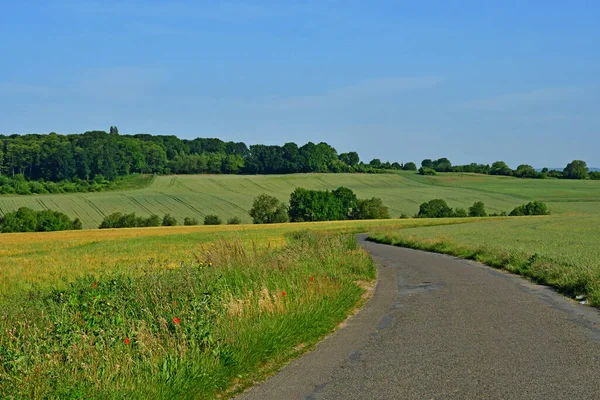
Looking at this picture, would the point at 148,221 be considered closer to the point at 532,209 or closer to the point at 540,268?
the point at 532,209

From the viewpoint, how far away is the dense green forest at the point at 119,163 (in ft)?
427

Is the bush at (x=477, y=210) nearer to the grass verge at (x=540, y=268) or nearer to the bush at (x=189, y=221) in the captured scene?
the bush at (x=189, y=221)

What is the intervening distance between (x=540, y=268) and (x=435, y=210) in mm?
82012

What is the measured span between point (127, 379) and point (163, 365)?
60 centimetres

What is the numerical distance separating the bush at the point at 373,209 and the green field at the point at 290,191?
191 centimetres

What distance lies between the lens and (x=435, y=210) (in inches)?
3986

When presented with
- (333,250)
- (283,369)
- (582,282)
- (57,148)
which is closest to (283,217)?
(57,148)

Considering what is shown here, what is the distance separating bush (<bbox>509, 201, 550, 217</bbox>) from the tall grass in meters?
88.7

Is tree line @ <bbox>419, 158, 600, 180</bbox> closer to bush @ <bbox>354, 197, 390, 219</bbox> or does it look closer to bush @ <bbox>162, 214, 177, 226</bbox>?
bush @ <bbox>354, 197, 390, 219</bbox>

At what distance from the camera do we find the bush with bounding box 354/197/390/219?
103 m

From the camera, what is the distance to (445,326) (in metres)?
11.6

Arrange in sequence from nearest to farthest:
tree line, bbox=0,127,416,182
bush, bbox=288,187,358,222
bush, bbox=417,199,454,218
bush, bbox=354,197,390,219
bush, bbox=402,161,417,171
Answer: bush, bbox=417,199,454,218 < bush, bbox=354,197,390,219 < bush, bbox=288,187,358,222 < tree line, bbox=0,127,416,182 < bush, bbox=402,161,417,171

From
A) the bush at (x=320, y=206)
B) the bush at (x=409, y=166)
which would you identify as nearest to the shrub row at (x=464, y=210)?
the bush at (x=320, y=206)

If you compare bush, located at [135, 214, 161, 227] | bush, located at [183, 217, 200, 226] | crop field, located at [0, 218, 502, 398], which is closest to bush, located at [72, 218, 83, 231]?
bush, located at [135, 214, 161, 227]
